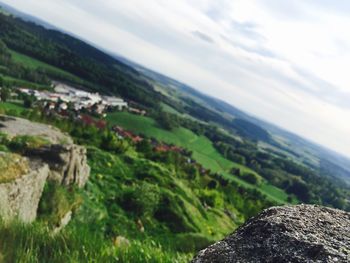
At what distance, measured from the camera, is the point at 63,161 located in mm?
16500

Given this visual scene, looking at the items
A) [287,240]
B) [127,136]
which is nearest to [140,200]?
[287,240]

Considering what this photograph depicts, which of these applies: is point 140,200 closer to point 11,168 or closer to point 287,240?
point 11,168

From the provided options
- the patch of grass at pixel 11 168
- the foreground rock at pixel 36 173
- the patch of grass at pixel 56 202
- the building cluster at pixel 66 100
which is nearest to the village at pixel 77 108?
the building cluster at pixel 66 100

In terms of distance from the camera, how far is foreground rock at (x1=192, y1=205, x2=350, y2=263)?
10.5ft

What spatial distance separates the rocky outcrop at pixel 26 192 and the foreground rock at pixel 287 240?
6.08 m

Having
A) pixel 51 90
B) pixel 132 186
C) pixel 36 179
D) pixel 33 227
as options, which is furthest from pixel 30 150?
pixel 51 90

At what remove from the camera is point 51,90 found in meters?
188

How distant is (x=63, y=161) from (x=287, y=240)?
552 inches

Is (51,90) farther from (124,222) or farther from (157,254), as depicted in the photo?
(157,254)

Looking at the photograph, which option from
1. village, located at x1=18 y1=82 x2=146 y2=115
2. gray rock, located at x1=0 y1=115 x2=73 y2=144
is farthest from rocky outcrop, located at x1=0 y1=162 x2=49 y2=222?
village, located at x1=18 y1=82 x2=146 y2=115

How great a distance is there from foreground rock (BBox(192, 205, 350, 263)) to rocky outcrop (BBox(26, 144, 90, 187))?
1152 cm

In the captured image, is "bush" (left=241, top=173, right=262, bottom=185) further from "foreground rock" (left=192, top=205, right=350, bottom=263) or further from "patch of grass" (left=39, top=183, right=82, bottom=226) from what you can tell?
"foreground rock" (left=192, top=205, right=350, bottom=263)

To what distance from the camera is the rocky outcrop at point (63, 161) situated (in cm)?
1559

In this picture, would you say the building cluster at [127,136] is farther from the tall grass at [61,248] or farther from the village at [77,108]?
the tall grass at [61,248]
